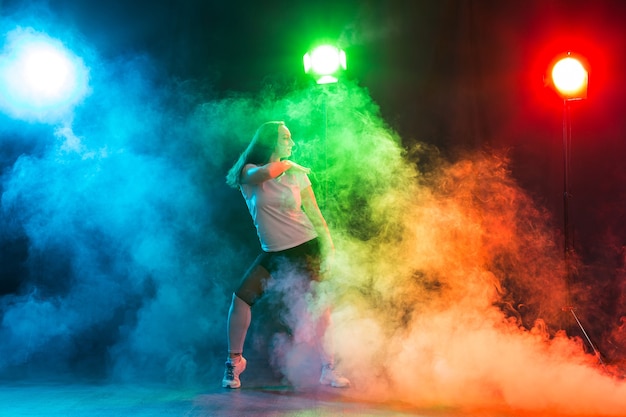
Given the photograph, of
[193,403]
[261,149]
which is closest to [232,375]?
[193,403]

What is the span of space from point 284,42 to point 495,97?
169 cm

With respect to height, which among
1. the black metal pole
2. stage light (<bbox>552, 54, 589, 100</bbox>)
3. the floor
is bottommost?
the floor

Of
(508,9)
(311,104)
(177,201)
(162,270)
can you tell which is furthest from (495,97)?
(162,270)

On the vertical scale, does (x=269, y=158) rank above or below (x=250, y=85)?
below

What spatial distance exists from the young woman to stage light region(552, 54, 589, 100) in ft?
6.54

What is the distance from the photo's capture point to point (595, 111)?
4695 millimetres

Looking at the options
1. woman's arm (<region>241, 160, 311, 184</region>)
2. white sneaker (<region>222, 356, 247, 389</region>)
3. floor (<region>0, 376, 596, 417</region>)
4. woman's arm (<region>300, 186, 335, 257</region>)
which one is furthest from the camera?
woman's arm (<region>300, 186, 335, 257</region>)

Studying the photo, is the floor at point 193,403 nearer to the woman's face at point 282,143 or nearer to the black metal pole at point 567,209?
the woman's face at point 282,143

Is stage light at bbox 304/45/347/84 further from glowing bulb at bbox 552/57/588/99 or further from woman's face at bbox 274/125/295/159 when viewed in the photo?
glowing bulb at bbox 552/57/588/99

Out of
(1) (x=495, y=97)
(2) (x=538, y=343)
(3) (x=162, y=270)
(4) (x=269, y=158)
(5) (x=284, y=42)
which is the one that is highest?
(5) (x=284, y=42)

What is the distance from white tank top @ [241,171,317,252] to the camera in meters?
3.82

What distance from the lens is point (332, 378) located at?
3861 millimetres

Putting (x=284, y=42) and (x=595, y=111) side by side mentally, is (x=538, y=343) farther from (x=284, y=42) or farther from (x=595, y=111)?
(x=284, y=42)

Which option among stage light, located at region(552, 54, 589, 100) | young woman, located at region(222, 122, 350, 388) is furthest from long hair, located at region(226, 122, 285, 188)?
stage light, located at region(552, 54, 589, 100)
